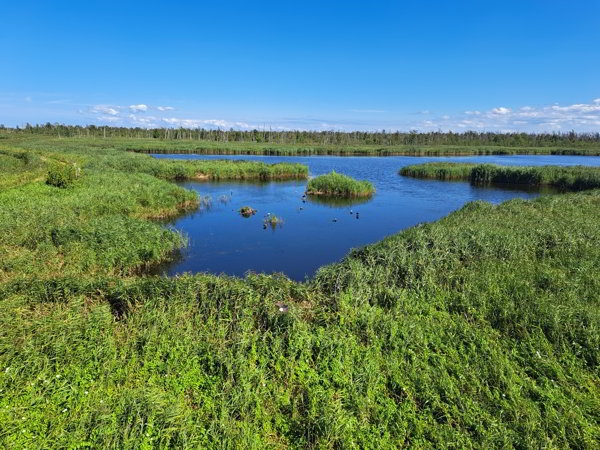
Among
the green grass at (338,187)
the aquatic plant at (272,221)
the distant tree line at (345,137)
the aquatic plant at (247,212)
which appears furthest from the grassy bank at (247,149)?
the aquatic plant at (272,221)

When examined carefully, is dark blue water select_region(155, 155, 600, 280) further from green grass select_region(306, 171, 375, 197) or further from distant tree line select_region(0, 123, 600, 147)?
distant tree line select_region(0, 123, 600, 147)

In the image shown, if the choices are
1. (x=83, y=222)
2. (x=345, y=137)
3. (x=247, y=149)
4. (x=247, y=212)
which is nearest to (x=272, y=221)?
(x=247, y=212)

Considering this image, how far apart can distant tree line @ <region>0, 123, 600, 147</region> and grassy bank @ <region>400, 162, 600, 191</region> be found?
3807 inches

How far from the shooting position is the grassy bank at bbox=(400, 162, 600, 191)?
43500 millimetres

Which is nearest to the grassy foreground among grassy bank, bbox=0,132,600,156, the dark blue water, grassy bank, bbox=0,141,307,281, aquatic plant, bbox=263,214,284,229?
grassy bank, bbox=0,141,307,281

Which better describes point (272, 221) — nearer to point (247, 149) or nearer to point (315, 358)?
point (315, 358)

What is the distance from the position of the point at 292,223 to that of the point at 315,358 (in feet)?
63.2

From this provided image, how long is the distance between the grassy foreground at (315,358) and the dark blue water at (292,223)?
4084 mm

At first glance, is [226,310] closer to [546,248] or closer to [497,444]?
[497,444]

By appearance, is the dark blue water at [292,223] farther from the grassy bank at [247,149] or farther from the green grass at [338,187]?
the grassy bank at [247,149]

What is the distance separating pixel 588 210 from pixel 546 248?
31.8ft

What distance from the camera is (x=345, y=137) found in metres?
165

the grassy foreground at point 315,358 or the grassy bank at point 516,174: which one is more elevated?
the grassy bank at point 516,174

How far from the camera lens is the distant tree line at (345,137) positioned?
153 m
